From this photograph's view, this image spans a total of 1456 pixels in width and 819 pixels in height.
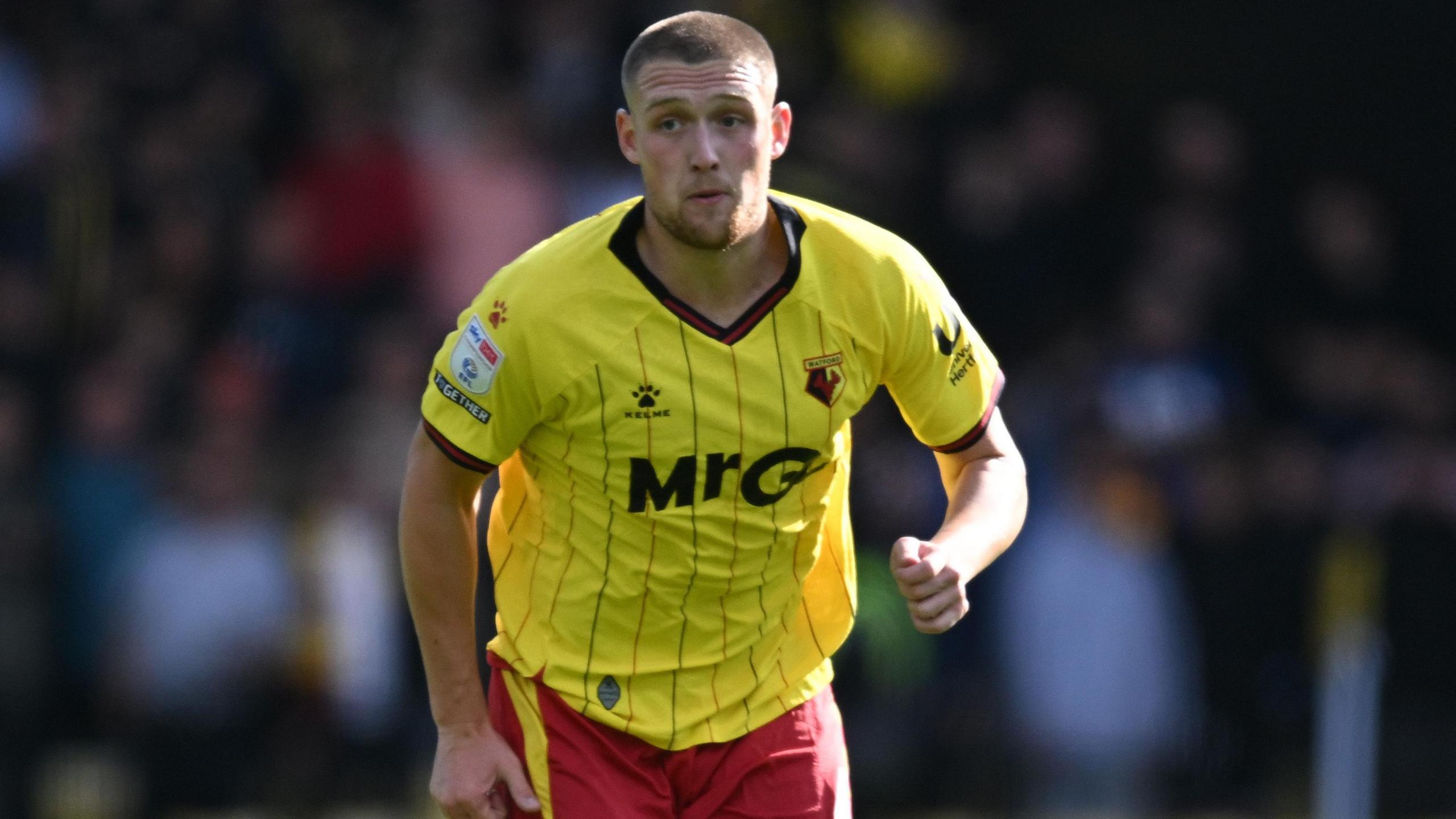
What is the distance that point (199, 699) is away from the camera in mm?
7910

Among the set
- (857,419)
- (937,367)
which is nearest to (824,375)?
(937,367)

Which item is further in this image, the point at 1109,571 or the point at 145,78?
the point at 145,78

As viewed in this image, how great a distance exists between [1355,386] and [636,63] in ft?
19.4

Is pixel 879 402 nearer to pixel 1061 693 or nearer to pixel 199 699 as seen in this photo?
pixel 1061 693

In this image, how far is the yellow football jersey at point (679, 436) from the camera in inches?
156

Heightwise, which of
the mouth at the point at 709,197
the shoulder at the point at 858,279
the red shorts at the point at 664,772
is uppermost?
the mouth at the point at 709,197

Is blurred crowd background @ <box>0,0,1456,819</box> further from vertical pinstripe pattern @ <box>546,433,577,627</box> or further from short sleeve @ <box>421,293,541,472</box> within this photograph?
short sleeve @ <box>421,293,541,472</box>

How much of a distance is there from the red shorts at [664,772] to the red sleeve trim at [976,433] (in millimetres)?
664

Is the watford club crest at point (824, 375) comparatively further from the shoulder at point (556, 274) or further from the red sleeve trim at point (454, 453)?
the red sleeve trim at point (454, 453)

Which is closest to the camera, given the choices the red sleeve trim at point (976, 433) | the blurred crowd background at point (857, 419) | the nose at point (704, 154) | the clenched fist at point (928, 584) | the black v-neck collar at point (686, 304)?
the clenched fist at point (928, 584)

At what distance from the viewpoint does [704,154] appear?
153 inches

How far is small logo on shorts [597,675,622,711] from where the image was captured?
4188 mm

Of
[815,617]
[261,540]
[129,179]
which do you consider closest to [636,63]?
[815,617]

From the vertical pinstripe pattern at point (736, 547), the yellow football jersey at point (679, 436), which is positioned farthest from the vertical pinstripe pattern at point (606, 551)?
the vertical pinstripe pattern at point (736, 547)
